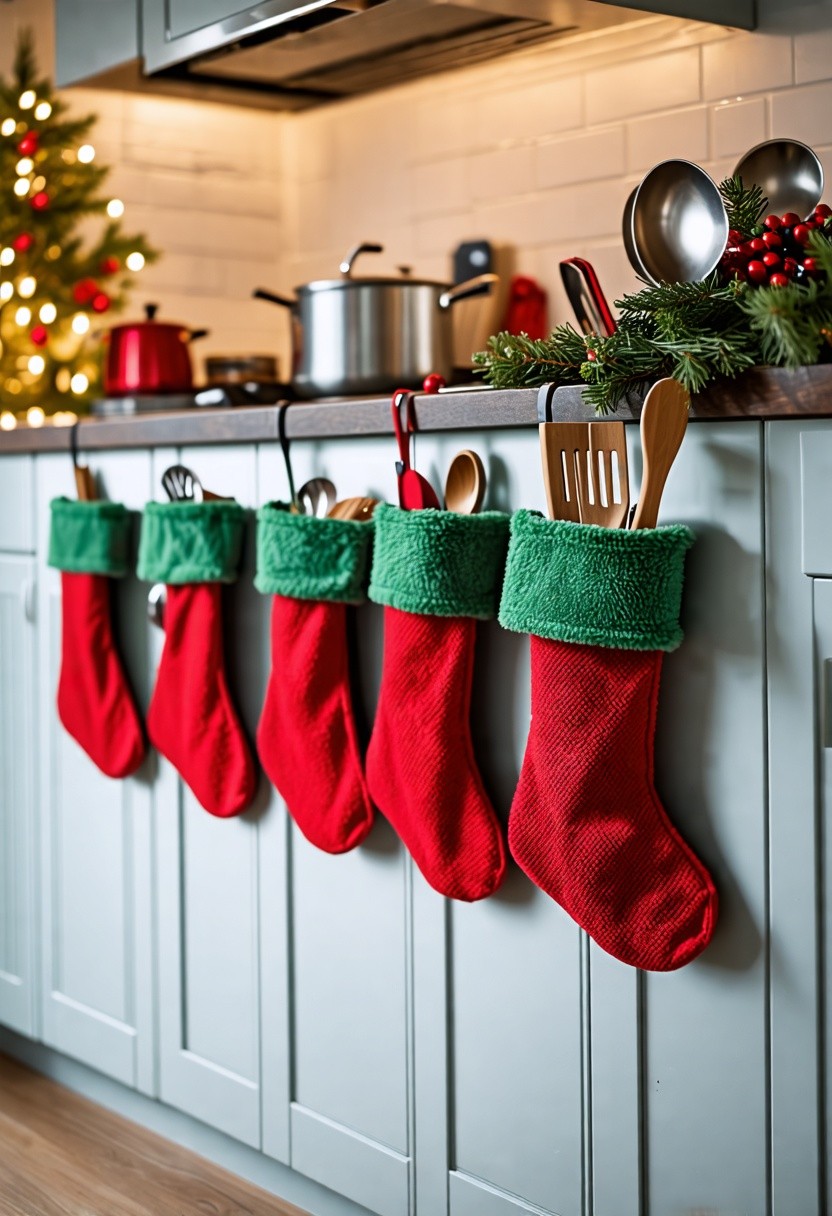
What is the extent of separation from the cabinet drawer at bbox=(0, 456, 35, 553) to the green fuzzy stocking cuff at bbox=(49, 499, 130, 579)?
0.21m

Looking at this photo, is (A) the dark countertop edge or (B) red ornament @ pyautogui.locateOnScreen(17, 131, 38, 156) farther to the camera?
(B) red ornament @ pyautogui.locateOnScreen(17, 131, 38, 156)

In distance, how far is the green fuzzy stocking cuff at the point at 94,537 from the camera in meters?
2.18

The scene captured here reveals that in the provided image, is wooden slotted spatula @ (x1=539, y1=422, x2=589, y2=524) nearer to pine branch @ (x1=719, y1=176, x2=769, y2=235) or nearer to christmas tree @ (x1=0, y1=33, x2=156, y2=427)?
pine branch @ (x1=719, y1=176, x2=769, y2=235)

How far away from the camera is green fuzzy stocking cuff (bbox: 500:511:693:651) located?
138cm

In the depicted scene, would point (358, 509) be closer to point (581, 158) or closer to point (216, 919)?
point (216, 919)

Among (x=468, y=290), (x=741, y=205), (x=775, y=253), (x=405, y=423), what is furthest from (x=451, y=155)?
(x=775, y=253)

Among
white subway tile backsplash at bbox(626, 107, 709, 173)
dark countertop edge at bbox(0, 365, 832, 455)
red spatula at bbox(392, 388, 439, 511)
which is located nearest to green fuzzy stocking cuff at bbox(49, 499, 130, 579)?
dark countertop edge at bbox(0, 365, 832, 455)

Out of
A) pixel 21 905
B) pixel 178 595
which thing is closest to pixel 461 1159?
pixel 178 595

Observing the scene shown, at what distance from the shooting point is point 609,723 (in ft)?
4.67

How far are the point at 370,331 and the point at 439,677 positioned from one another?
73 centimetres

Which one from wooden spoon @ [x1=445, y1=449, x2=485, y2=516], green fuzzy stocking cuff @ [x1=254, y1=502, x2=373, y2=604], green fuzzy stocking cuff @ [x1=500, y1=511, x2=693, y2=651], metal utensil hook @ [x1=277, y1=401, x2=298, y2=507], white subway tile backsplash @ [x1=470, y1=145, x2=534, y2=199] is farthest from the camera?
white subway tile backsplash @ [x1=470, y1=145, x2=534, y2=199]

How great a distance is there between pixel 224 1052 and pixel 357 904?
1.32 ft

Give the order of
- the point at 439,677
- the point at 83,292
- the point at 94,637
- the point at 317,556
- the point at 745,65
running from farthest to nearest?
the point at 83,292 < the point at 94,637 < the point at 745,65 < the point at 317,556 < the point at 439,677

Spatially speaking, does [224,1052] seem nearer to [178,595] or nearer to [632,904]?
[178,595]
